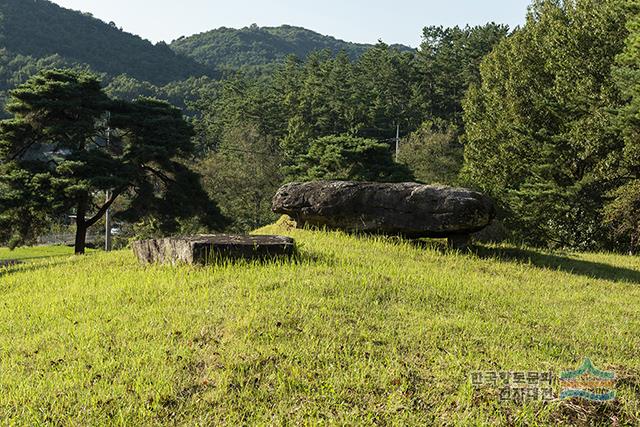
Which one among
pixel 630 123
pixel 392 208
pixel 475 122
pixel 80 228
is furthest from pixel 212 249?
pixel 475 122

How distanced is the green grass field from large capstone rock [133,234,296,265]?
1.20 ft

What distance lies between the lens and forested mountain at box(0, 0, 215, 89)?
10862 centimetres

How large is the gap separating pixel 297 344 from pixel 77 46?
430ft

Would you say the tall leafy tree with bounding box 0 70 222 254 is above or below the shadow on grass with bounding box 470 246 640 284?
above

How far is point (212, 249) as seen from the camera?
9062mm

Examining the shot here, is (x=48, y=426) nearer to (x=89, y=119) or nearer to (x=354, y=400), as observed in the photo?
(x=354, y=400)

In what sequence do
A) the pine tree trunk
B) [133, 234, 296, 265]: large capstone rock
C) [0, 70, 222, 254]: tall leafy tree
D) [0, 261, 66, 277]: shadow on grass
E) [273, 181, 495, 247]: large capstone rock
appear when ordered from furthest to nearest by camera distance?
the pine tree trunk
[0, 70, 222, 254]: tall leafy tree
[273, 181, 495, 247]: large capstone rock
[0, 261, 66, 277]: shadow on grass
[133, 234, 296, 265]: large capstone rock

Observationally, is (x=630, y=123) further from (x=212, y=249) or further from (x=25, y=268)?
(x=25, y=268)

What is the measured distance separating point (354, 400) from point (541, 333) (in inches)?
132

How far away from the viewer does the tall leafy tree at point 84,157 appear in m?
22.1

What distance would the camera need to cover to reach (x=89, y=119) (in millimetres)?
24812

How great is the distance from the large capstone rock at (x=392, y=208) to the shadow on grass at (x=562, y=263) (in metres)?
0.89

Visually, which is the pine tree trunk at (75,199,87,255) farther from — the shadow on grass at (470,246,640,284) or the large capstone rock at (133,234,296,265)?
the shadow on grass at (470,246,640,284)

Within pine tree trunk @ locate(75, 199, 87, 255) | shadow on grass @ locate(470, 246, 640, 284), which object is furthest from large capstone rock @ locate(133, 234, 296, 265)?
pine tree trunk @ locate(75, 199, 87, 255)
